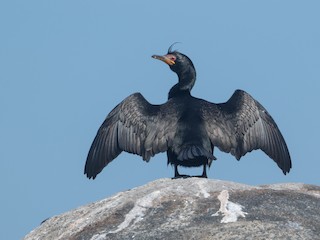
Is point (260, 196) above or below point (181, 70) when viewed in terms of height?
below

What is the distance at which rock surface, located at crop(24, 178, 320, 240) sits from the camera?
427 inches

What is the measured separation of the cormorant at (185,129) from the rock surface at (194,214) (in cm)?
298

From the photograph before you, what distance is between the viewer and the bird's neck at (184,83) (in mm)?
17516

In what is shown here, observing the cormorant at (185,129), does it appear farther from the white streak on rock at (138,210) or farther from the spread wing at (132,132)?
the white streak on rock at (138,210)

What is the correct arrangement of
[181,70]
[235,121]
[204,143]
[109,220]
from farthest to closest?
1. [181,70]
2. [235,121]
3. [204,143]
4. [109,220]

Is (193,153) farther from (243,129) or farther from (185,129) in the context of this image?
(243,129)

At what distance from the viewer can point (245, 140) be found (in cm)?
1711

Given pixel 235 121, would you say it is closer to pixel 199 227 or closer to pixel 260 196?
pixel 260 196

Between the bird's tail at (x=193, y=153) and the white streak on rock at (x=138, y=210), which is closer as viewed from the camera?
the white streak on rock at (x=138, y=210)

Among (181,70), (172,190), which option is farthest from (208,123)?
(172,190)

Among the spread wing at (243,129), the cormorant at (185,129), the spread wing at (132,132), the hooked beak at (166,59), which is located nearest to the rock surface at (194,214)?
the cormorant at (185,129)

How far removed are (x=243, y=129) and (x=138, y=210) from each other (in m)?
5.60

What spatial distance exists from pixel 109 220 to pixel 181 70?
21.8 ft

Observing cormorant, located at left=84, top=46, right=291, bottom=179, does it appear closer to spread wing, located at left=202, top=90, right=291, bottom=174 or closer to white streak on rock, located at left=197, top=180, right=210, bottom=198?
spread wing, located at left=202, top=90, right=291, bottom=174
